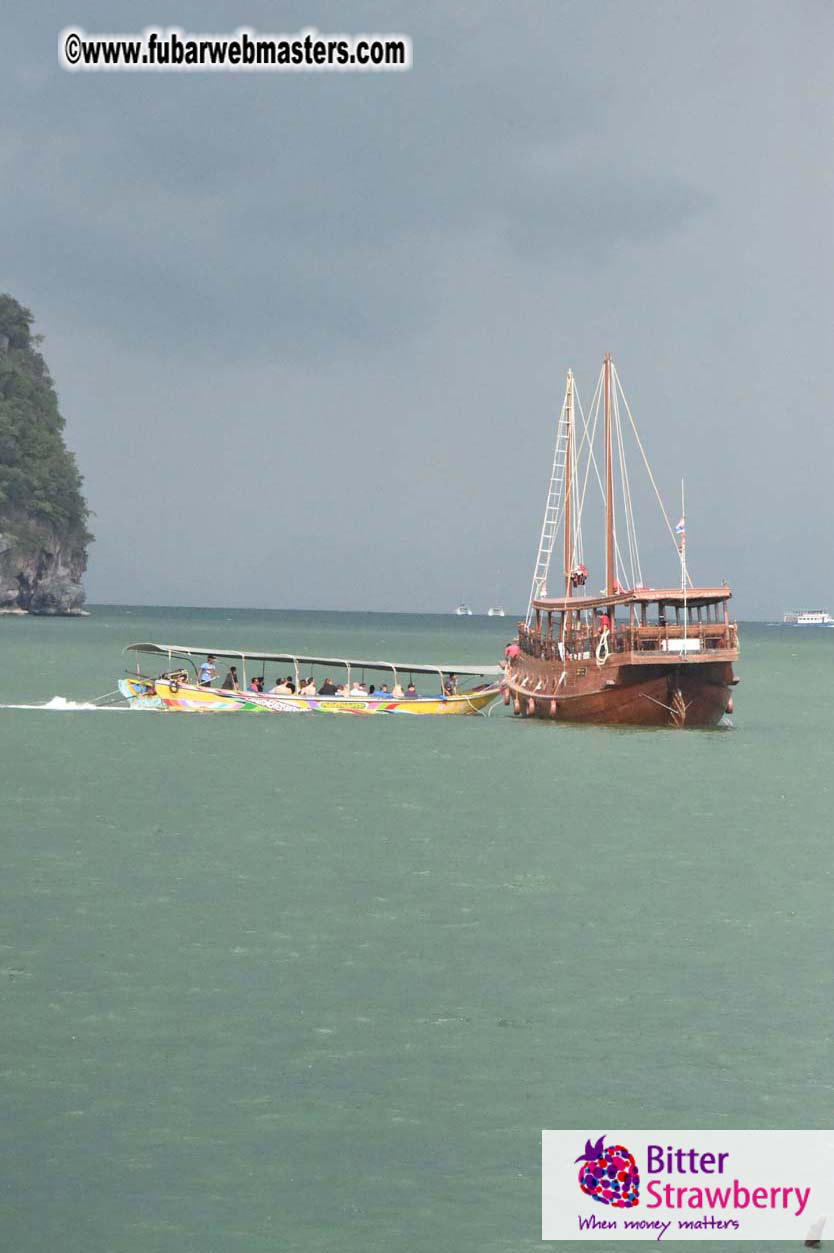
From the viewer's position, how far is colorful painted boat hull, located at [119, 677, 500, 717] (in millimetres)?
60969

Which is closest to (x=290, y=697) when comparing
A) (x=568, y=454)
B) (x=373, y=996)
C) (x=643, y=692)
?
(x=643, y=692)

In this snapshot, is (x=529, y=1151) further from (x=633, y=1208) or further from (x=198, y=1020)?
(x=198, y=1020)

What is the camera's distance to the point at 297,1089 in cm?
1528

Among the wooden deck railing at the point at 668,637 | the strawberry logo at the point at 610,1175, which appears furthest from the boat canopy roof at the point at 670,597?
the strawberry logo at the point at 610,1175

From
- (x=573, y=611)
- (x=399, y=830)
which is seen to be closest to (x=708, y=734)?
(x=573, y=611)

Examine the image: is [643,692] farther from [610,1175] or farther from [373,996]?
[610,1175]

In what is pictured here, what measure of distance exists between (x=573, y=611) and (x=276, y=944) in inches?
1547

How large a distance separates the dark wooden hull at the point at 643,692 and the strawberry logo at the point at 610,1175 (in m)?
40.3

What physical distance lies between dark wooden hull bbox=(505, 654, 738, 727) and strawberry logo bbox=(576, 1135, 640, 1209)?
132 ft

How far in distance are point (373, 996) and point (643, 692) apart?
1484 inches

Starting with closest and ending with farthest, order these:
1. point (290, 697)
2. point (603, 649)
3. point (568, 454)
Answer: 1. point (603, 649)
2. point (290, 697)
3. point (568, 454)

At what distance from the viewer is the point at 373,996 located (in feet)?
61.1

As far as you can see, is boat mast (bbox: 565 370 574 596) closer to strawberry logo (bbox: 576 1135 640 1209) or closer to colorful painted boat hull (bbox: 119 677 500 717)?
colorful painted boat hull (bbox: 119 677 500 717)

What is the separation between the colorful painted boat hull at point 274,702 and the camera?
61.0 meters
